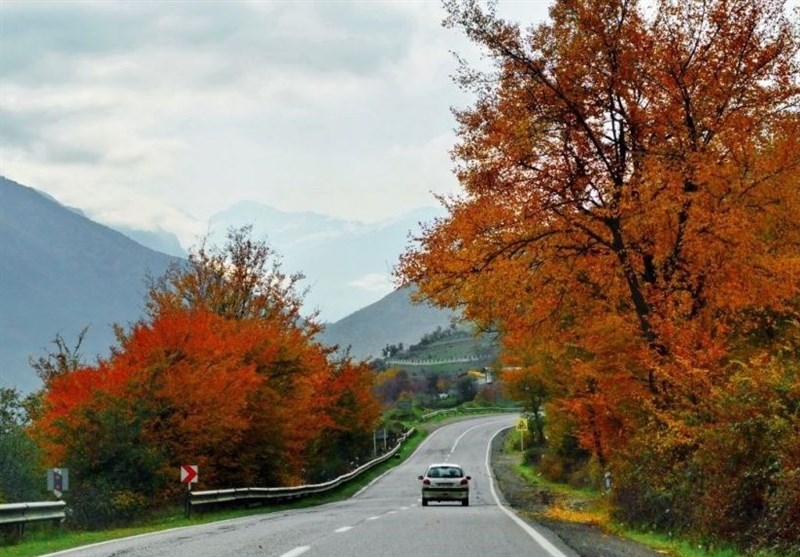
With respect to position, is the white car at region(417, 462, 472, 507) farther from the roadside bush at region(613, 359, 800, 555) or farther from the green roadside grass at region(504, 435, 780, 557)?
the roadside bush at region(613, 359, 800, 555)

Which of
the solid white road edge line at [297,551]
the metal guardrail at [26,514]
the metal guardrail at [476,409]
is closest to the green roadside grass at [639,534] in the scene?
the solid white road edge line at [297,551]

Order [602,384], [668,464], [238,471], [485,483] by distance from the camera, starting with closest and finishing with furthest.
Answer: [668,464]
[602,384]
[238,471]
[485,483]

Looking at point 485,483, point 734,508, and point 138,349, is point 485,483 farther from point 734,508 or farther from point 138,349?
point 734,508

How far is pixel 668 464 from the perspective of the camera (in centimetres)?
1917

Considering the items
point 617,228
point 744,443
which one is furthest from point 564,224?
point 744,443

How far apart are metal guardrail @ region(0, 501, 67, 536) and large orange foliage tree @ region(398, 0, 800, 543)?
8852mm

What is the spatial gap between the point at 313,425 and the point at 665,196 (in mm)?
31169

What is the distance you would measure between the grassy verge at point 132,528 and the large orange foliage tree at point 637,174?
8362 millimetres

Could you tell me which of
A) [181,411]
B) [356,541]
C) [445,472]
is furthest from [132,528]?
[445,472]

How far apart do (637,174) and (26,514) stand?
545 inches

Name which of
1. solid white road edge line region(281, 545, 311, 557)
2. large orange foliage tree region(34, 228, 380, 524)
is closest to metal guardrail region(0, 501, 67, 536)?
large orange foliage tree region(34, 228, 380, 524)

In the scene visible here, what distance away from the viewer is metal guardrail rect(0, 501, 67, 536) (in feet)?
61.1

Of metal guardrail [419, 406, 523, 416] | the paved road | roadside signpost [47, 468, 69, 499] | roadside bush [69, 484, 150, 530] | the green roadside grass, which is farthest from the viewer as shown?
metal guardrail [419, 406, 523, 416]

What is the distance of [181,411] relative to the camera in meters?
33.7
